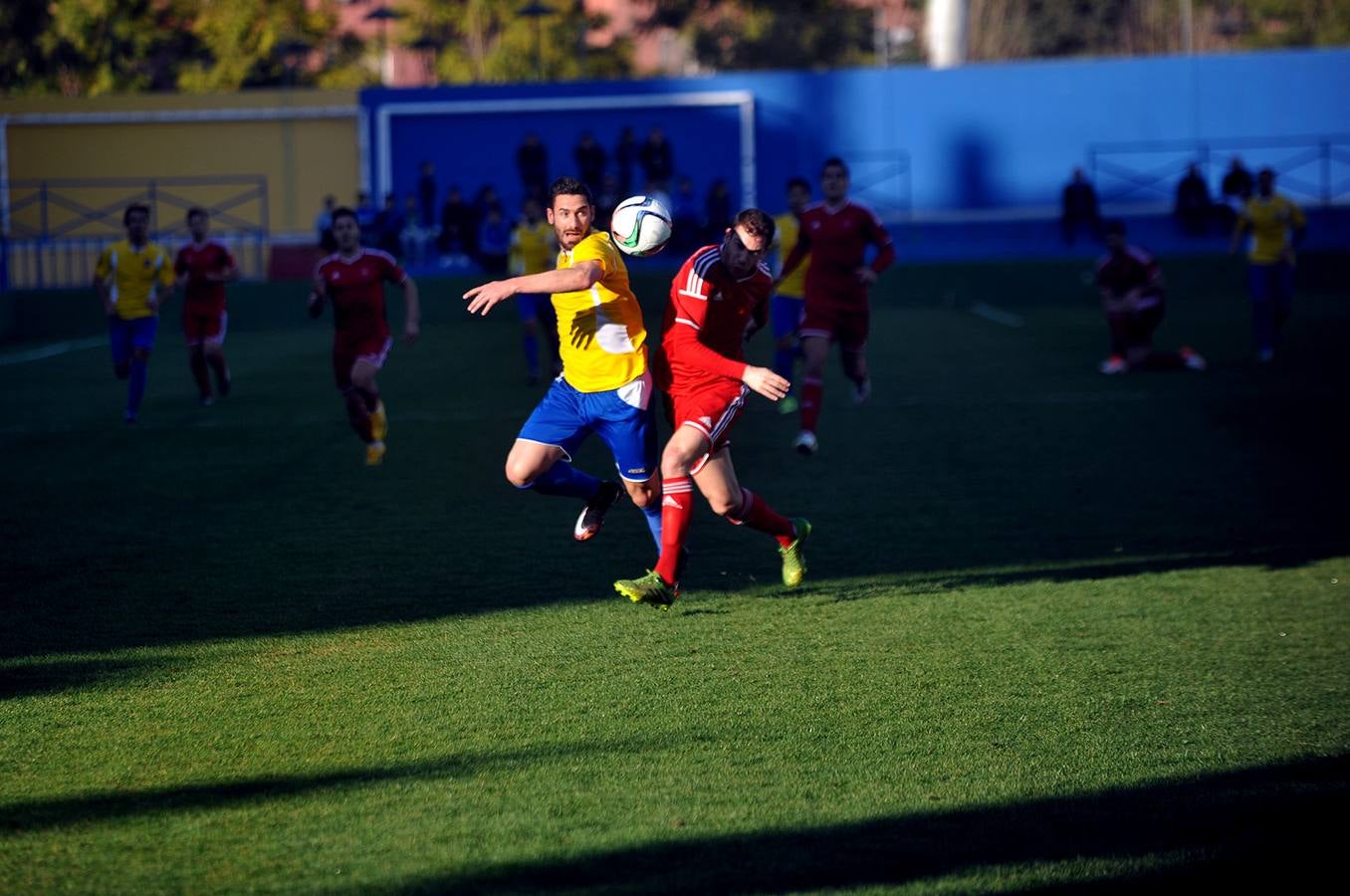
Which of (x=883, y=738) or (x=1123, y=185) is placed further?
(x=1123, y=185)

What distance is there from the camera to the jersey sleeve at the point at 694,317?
751 centimetres

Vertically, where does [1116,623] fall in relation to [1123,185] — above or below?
below

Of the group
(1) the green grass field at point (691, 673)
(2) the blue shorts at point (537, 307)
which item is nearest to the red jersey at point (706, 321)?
(1) the green grass field at point (691, 673)

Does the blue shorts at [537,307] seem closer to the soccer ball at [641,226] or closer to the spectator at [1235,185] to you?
the soccer ball at [641,226]

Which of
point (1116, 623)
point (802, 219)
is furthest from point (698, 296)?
point (802, 219)

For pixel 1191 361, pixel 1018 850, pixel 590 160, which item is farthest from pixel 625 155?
pixel 1018 850

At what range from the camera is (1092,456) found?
12.6m

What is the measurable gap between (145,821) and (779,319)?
37.5 ft

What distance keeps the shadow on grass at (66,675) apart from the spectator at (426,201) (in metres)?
28.3

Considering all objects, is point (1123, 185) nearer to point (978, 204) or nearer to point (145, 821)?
point (978, 204)

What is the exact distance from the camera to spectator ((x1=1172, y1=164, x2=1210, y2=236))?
35.2 m

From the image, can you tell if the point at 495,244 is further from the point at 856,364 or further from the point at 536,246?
the point at 856,364

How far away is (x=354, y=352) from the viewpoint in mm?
12742

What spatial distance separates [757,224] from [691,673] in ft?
7.05
